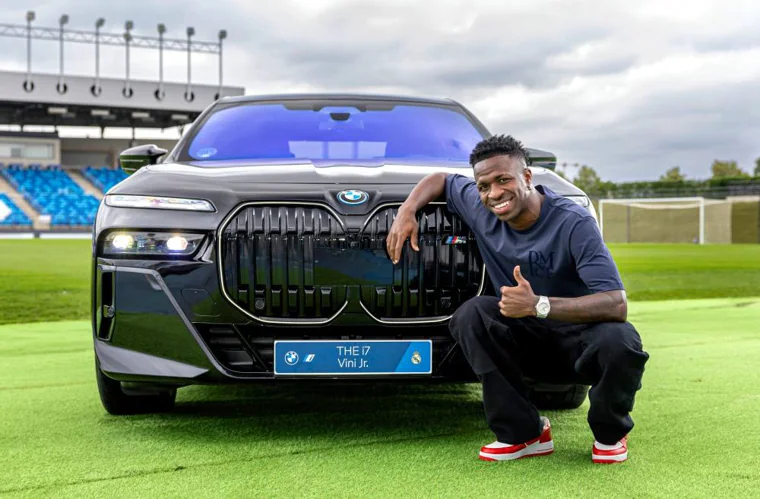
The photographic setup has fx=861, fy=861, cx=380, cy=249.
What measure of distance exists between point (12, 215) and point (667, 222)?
111 ft

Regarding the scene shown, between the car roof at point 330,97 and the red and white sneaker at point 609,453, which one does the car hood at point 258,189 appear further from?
the car roof at point 330,97

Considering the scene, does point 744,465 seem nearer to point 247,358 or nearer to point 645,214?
point 247,358

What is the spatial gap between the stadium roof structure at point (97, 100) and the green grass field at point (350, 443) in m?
51.8

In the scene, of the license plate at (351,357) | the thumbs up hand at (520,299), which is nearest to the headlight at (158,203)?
the license plate at (351,357)

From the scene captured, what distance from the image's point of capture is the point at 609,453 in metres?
3.00

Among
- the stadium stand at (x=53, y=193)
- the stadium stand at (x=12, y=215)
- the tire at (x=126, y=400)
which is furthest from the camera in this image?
the stadium stand at (x=53, y=193)

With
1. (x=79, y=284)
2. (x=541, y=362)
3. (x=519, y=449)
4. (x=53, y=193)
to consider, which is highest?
(x=53, y=193)


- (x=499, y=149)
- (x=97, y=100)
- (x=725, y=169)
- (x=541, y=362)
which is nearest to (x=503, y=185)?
(x=499, y=149)

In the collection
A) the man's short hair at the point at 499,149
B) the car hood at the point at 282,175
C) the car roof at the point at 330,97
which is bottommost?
the car hood at the point at 282,175

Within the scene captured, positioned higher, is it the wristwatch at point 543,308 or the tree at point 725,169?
the tree at point 725,169

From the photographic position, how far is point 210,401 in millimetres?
4297

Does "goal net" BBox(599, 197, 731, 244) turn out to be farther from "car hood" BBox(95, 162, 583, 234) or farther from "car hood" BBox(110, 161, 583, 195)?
"car hood" BBox(95, 162, 583, 234)

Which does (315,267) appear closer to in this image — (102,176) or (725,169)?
(102,176)

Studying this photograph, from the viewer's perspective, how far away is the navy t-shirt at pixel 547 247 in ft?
9.73
